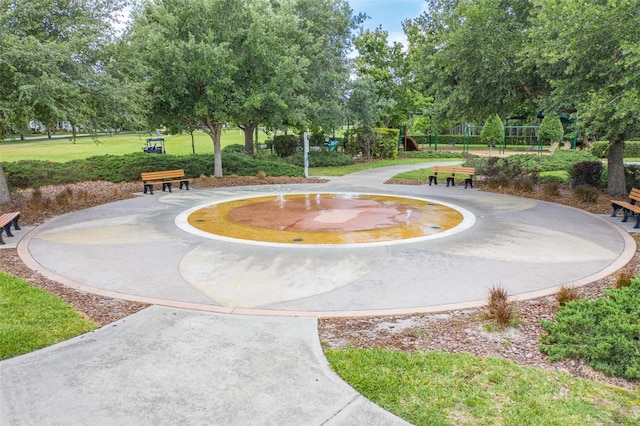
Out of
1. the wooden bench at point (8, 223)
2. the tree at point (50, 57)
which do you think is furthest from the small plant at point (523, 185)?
the wooden bench at point (8, 223)

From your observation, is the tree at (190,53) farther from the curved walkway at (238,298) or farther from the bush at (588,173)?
the bush at (588,173)

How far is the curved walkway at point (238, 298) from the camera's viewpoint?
3730 mm

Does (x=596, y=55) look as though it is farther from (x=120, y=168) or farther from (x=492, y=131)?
(x=492, y=131)

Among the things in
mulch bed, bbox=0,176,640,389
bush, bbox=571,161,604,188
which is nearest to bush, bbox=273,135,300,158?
bush, bbox=571,161,604,188

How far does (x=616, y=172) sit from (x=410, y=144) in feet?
81.9

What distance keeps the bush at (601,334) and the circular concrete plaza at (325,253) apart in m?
1.08

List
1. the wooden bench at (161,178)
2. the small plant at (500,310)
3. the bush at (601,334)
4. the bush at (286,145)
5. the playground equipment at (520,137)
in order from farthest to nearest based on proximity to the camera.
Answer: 1. the playground equipment at (520,137)
2. the bush at (286,145)
3. the wooden bench at (161,178)
4. the small plant at (500,310)
5. the bush at (601,334)

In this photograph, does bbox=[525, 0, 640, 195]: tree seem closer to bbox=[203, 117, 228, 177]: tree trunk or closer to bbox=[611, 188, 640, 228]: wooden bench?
bbox=[611, 188, 640, 228]: wooden bench

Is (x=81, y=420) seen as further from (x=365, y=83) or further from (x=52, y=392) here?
(x=365, y=83)

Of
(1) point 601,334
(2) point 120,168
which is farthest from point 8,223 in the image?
(1) point 601,334

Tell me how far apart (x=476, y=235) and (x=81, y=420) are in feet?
27.3

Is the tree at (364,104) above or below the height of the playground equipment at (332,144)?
above

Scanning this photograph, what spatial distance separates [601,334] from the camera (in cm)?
462

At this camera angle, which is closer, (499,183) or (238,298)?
(238,298)
